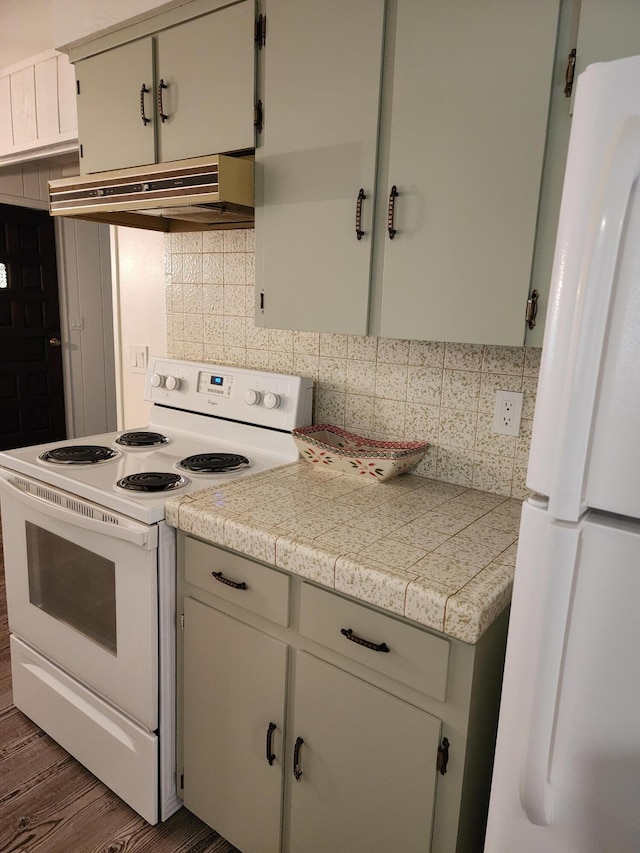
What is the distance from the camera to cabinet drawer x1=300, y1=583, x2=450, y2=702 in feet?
3.58

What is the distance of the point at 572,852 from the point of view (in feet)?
2.59

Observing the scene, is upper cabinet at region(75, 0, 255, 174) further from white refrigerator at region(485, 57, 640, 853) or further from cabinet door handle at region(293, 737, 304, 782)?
cabinet door handle at region(293, 737, 304, 782)

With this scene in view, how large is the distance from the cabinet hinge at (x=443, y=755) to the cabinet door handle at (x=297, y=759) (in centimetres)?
35

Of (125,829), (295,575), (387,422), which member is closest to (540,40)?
(387,422)

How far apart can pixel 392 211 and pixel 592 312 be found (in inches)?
33.8

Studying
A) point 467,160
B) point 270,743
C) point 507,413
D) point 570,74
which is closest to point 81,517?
point 270,743

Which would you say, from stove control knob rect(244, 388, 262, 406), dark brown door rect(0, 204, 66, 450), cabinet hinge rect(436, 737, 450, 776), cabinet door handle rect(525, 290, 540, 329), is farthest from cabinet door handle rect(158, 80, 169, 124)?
dark brown door rect(0, 204, 66, 450)

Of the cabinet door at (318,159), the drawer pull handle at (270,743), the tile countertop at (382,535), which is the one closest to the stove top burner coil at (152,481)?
the tile countertop at (382,535)

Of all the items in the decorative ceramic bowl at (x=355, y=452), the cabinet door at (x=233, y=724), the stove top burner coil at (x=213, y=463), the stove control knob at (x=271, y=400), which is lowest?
the cabinet door at (x=233, y=724)

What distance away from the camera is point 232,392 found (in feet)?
6.81

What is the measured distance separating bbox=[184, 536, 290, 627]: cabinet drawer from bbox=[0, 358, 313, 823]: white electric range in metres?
0.09

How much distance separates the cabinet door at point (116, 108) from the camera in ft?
6.03

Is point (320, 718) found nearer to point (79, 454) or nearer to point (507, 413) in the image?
point (507, 413)

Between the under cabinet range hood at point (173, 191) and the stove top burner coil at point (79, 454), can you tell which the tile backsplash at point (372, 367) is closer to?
the under cabinet range hood at point (173, 191)
